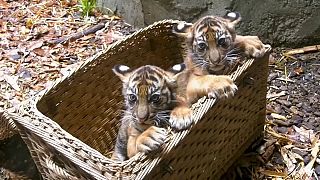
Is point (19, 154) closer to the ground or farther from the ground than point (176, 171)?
closer to the ground

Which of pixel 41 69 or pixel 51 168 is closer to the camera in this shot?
pixel 51 168

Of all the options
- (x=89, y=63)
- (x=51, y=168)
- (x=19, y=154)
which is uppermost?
(x=89, y=63)

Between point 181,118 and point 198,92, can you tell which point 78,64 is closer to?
point 198,92

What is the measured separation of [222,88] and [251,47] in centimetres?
38

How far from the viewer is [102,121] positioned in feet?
10.1

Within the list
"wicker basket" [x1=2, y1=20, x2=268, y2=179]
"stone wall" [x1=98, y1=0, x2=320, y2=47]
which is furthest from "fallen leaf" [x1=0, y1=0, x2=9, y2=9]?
"wicker basket" [x1=2, y1=20, x2=268, y2=179]

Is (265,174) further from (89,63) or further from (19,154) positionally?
(19,154)

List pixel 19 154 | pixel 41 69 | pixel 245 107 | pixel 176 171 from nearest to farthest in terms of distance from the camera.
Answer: pixel 176 171, pixel 245 107, pixel 19 154, pixel 41 69

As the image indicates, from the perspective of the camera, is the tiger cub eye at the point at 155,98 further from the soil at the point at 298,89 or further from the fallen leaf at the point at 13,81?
the fallen leaf at the point at 13,81

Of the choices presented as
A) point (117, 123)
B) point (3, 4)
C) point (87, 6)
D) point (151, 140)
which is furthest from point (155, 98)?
point (3, 4)

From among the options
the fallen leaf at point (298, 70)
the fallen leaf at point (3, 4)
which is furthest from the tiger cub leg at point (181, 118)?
the fallen leaf at point (3, 4)

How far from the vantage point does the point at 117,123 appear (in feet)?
10.4

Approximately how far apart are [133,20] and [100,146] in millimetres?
1472

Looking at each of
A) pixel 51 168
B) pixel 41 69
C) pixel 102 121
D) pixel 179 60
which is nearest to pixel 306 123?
pixel 179 60
